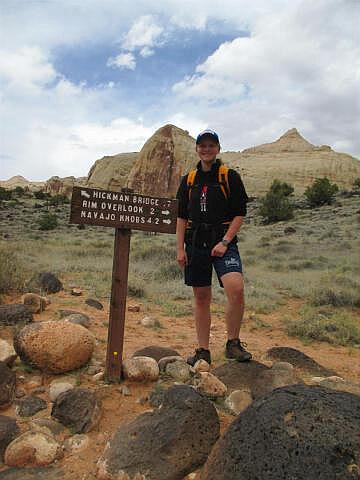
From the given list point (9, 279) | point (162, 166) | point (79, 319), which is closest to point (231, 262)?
point (79, 319)

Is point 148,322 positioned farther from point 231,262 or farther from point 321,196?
point 321,196

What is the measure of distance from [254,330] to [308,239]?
1193 centimetres

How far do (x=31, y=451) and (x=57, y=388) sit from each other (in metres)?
0.72

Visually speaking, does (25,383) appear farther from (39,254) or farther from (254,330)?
(39,254)

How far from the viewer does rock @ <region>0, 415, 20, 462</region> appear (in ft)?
8.05

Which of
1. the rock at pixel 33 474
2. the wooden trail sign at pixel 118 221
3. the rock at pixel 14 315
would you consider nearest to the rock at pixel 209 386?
the wooden trail sign at pixel 118 221

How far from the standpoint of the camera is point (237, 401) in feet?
9.61

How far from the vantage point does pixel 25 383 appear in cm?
325

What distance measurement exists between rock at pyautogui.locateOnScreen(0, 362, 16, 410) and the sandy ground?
0.06 meters

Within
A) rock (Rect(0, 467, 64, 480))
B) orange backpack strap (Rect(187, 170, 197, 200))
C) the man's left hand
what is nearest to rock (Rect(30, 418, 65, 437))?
rock (Rect(0, 467, 64, 480))

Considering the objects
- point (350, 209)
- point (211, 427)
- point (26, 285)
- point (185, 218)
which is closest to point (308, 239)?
point (350, 209)

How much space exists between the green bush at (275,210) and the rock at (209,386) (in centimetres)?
2409

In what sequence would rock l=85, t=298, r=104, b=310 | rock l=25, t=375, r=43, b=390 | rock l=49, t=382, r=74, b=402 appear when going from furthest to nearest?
rock l=85, t=298, r=104, b=310 → rock l=25, t=375, r=43, b=390 → rock l=49, t=382, r=74, b=402

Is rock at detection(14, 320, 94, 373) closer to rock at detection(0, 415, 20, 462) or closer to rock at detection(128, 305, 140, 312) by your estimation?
rock at detection(0, 415, 20, 462)
